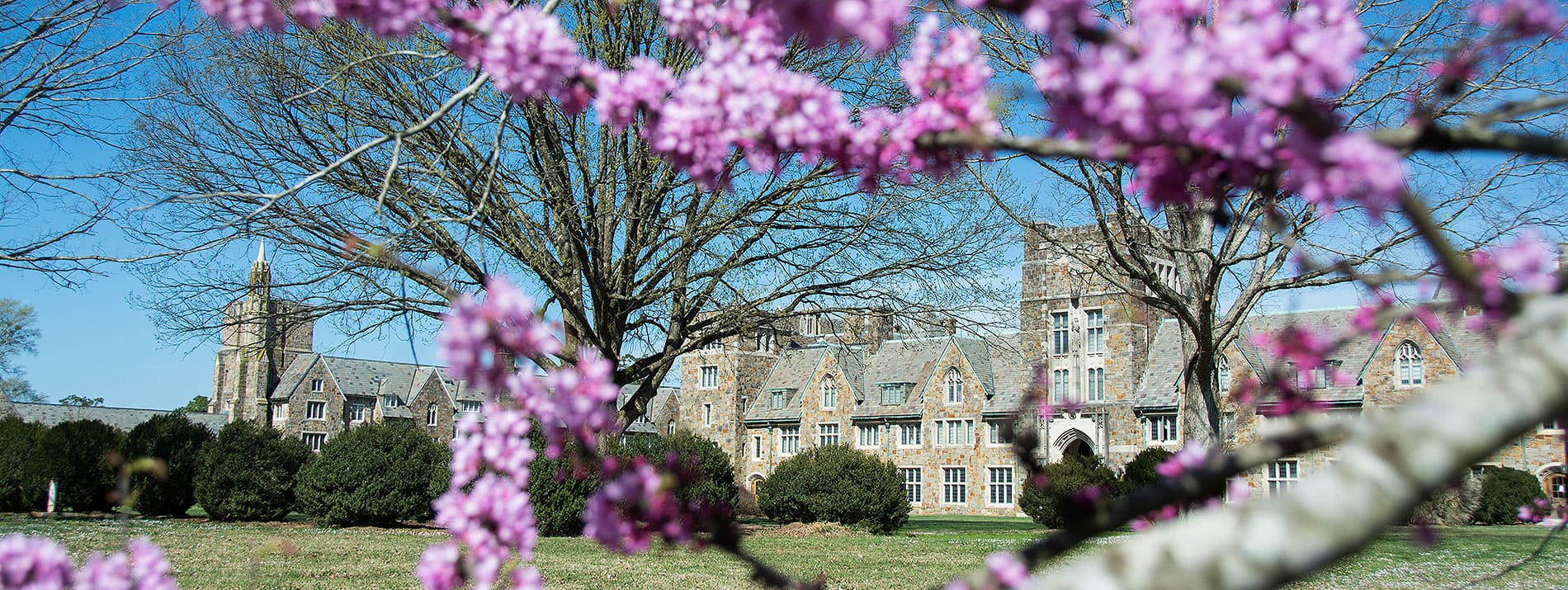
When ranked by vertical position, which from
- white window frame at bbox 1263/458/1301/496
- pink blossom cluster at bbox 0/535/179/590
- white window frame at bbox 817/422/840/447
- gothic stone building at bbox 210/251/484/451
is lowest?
white window frame at bbox 1263/458/1301/496

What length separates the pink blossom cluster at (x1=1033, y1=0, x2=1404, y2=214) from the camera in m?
1.14

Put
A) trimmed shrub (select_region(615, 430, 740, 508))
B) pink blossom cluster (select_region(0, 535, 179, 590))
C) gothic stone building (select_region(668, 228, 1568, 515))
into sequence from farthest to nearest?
gothic stone building (select_region(668, 228, 1568, 515)) → trimmed shrub (select_region(615, 430, 740, 508)) → pink blossom cluster (select_region(0, 535, 179, 590))

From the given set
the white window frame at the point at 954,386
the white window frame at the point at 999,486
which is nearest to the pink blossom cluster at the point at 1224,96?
the white window frame at the point at 999,486

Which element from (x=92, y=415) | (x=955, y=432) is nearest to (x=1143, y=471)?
(x=955, y=432)

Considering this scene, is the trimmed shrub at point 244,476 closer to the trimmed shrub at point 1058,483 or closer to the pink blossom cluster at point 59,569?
the trimmed shrub at point 1058,483

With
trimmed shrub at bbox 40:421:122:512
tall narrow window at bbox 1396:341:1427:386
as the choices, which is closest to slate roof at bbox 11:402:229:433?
trimmed shrub at bbox 40:421:122:512

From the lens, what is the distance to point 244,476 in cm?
2325

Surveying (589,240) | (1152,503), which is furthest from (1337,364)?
(1152,503)

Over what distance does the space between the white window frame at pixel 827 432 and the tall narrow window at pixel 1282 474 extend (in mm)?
17426

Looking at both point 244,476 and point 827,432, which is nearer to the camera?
point 244,476

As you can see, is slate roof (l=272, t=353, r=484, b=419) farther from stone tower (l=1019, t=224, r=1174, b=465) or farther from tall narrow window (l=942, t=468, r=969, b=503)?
stone tower (l=1019, t=224, r=1174, b=465)

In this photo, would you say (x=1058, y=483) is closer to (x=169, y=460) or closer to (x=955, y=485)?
(x=955, y=485)

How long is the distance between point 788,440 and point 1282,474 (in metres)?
20.3

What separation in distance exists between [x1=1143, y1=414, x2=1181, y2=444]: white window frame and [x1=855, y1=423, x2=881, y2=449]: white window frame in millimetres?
11909
